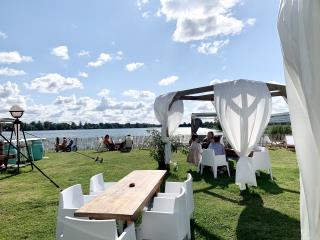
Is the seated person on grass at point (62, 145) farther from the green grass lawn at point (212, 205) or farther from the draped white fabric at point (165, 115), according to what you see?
the draped white fabric at point (165, 115)

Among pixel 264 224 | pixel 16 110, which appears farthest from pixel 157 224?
pixel 16 110

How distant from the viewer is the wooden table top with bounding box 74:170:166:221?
10.4 feet

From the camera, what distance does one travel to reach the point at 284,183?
728 cm

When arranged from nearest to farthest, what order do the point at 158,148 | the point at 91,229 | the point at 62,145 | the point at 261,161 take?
the point at 91,229 → the point at 261,161 → the point at 158,148 → the point at 62,145

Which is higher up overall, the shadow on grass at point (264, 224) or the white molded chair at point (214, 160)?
the white molded chair at point (214, 160)

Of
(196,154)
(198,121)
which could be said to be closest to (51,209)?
(196,154)

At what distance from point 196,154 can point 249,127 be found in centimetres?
347

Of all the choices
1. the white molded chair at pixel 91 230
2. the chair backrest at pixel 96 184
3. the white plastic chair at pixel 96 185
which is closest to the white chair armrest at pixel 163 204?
the white molded chair at pixel 91 230

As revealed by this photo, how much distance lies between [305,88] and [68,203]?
3245 millimetres

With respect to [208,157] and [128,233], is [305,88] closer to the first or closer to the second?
[128,233]

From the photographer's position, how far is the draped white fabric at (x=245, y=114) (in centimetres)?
630

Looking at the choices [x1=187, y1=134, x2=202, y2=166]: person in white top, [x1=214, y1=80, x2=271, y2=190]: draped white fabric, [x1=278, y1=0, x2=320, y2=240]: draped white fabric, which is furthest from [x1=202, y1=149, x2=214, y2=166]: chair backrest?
[x1=278, y1=0, x2=320, y2=240]: draped white fabric

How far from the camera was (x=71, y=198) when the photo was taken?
402 centimetres

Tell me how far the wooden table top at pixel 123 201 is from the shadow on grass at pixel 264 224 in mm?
1469
